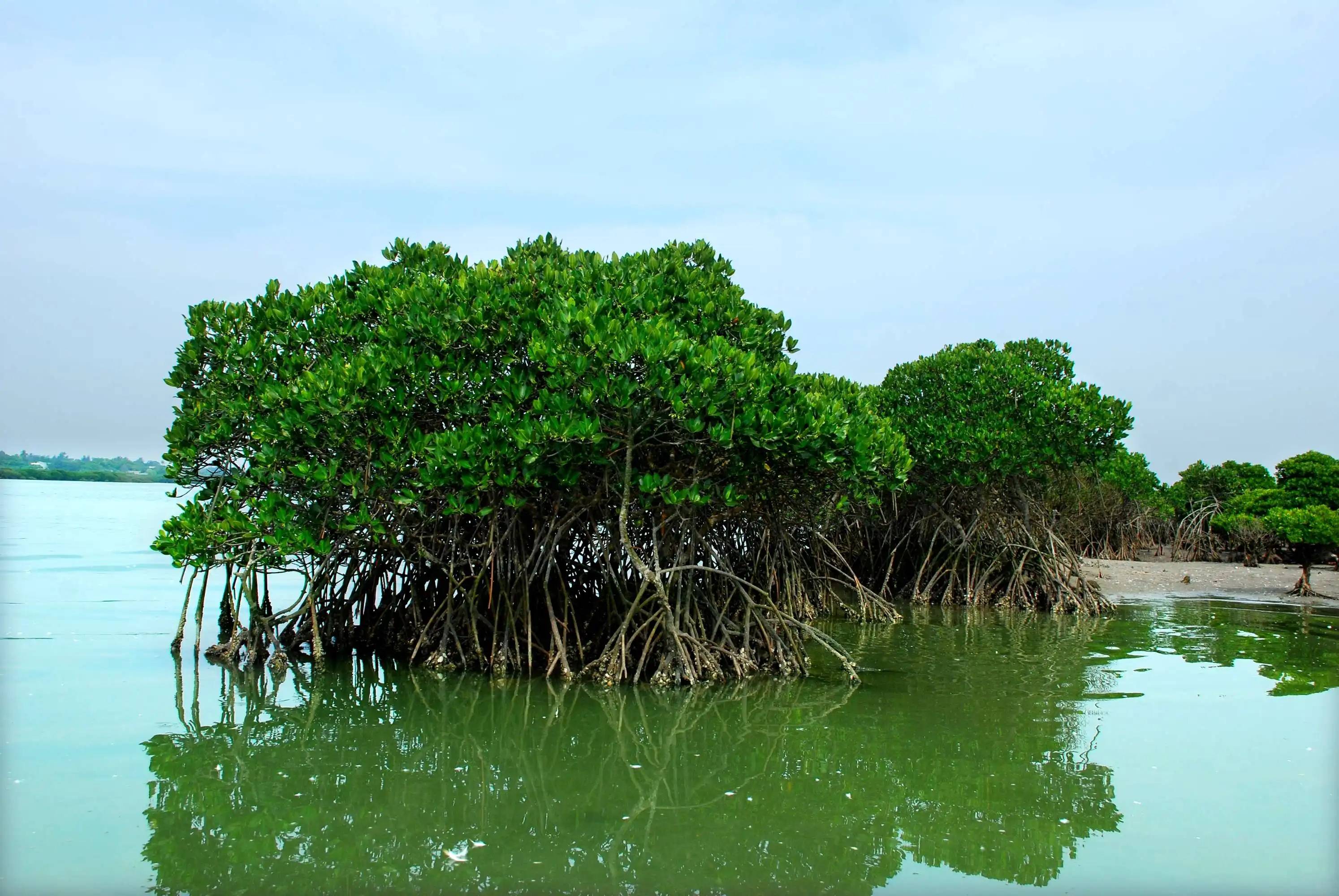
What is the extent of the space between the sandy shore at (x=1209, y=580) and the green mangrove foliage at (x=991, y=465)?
2215mm

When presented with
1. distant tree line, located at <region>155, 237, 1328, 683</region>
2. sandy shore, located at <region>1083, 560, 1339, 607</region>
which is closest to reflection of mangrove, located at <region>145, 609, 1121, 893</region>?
distant tree line, located at <region>155, 237, 1328, 683</region>

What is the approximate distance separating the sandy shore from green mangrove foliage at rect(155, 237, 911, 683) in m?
9.58

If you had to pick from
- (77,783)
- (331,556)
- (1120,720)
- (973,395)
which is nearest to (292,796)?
(77,783)

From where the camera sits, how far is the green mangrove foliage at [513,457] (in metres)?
7.22

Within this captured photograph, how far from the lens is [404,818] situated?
4.85 m

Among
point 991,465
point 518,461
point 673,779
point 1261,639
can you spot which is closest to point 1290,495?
point 991,465

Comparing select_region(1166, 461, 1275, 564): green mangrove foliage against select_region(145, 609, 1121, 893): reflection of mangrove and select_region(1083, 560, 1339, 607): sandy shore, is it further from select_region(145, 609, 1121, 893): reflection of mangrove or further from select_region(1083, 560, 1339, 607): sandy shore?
select_region(145, 609, 1121, 893): reflection of mangrove

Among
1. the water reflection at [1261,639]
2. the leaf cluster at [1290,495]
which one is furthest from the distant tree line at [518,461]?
the leaf cluster at [1290,495]

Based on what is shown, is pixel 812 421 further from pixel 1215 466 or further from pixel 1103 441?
pixel 1215 466

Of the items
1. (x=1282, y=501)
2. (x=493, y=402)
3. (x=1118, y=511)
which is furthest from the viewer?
(x=1118, y=511)

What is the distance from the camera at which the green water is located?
14.2 feet

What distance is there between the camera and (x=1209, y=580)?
1770 cm

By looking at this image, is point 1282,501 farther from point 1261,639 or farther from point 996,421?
point 1261,639

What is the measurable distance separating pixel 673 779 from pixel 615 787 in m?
0.36
